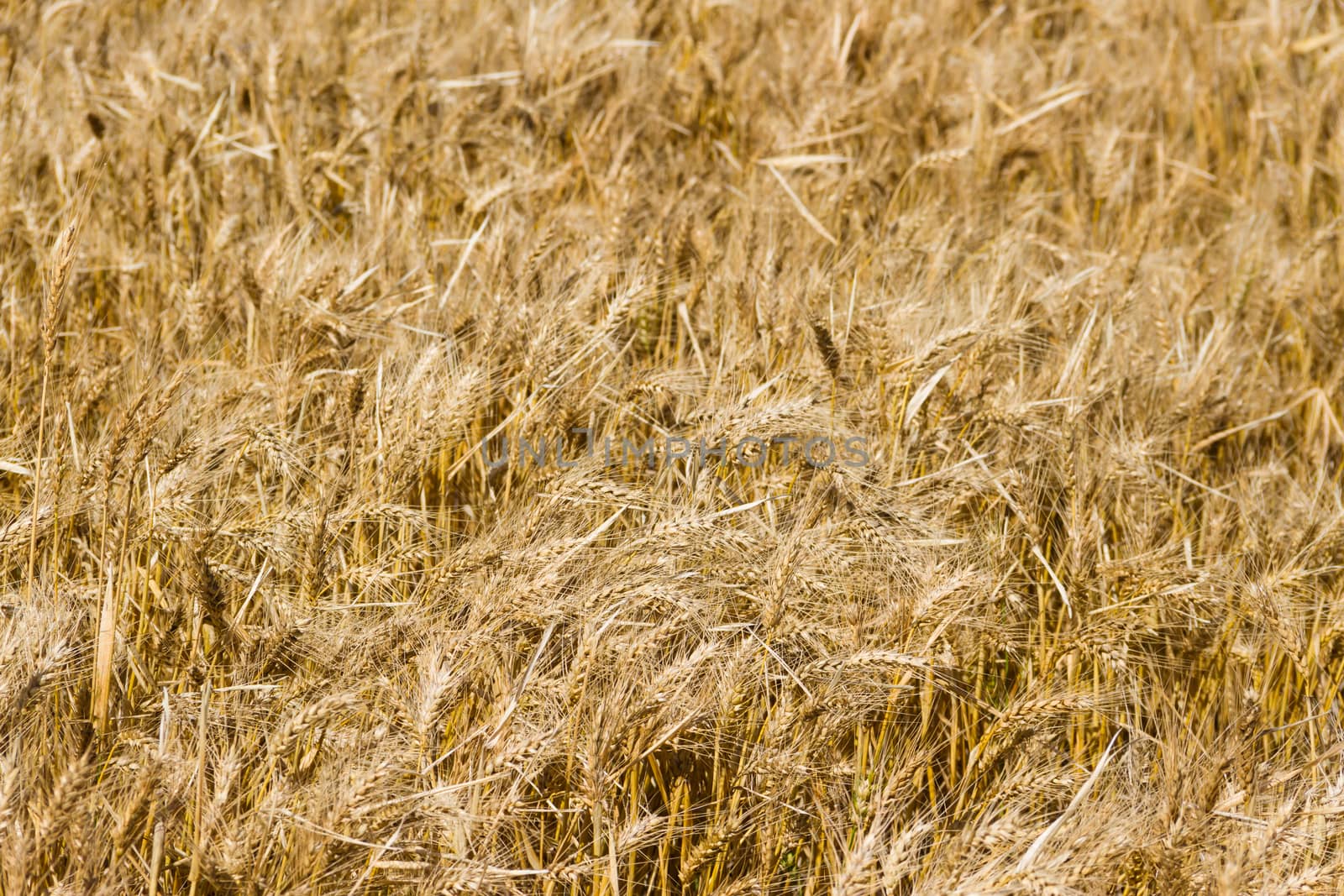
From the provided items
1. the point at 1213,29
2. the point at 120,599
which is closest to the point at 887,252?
the point at 120,599

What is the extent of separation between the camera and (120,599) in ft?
4.85

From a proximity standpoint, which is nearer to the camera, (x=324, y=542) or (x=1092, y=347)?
(x=324, y=542)

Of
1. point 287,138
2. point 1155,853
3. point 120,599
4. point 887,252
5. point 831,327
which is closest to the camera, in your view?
point 1155,853

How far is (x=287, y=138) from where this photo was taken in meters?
2.63

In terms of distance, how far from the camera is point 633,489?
1.79m

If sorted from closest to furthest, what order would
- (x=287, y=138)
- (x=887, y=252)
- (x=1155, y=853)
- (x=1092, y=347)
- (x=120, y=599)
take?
(x=1155, y=853) < (x=120, y=599) < (x=1092, y=347) < (x=887, y=252) < (x=287, y=138)

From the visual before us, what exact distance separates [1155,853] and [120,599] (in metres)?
1.41

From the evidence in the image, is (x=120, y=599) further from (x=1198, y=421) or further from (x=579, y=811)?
(x=1198, y=421)

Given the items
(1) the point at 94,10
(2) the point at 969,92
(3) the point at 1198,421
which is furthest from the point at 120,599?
(2) the point at 969,92

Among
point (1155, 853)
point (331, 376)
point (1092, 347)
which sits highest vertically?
point (331, 376)

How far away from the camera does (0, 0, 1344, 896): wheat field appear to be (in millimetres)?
1360

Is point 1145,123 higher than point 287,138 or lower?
lower

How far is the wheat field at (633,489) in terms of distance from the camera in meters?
1.36

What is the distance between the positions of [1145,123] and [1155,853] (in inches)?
94.9
